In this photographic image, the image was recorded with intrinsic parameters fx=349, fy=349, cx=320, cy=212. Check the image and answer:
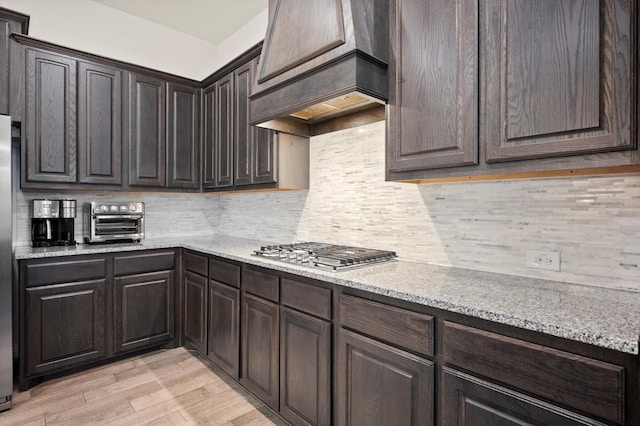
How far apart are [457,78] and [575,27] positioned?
421 millimetres

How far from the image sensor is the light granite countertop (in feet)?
3.22

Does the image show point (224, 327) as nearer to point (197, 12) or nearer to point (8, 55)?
point (8, 55)

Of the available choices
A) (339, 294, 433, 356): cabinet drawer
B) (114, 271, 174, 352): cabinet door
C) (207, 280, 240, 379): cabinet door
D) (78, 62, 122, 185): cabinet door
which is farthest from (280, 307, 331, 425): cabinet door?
(78, 62, 122, 185): cabinet door

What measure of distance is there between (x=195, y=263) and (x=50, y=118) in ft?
5.17

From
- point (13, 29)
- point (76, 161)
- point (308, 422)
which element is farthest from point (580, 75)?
point (13, 29)

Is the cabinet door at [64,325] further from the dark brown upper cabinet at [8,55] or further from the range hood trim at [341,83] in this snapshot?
the range hood trim at [341,83]

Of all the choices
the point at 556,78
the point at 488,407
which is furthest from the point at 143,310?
the point at 556,78

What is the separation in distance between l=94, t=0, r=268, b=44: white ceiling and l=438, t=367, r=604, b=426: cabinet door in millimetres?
3359

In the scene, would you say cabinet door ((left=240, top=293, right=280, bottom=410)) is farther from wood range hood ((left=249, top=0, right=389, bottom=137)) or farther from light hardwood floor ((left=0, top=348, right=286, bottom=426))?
wood range hood ((left=249, top=0, right=389, bottom=137))

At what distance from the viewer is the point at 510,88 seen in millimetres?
1342

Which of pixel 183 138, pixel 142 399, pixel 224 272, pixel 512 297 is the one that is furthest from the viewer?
pixel 183 138

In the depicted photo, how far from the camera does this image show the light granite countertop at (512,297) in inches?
38.6

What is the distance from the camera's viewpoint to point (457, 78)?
1498 millimetres

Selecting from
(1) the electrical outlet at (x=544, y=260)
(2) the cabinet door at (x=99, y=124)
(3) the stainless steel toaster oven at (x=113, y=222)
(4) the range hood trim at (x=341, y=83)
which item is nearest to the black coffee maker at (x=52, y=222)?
(3) the stainless steel toaster oven at (x=113, y=222)
